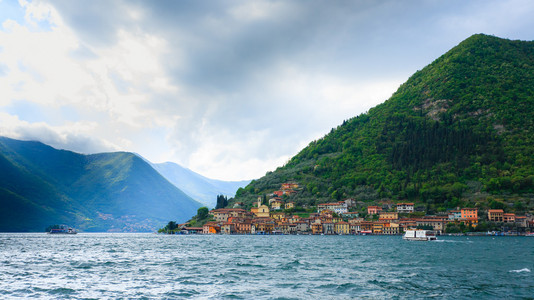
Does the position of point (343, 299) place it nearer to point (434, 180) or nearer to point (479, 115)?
point (434, 180)

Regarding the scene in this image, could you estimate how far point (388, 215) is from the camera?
148 metres

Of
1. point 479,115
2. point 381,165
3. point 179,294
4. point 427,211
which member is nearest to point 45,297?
point 179,294

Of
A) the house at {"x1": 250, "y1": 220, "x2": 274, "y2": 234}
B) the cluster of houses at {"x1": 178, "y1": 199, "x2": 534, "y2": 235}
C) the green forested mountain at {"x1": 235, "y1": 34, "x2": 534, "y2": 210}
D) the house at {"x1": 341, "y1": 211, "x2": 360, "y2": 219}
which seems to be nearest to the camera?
the cluster of houses at {"x1": 178, "y1": 199, "x2": 534, "y2": 235}

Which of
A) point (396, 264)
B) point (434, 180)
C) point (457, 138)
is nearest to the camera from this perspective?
point (396, 264)

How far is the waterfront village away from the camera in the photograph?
127 meters

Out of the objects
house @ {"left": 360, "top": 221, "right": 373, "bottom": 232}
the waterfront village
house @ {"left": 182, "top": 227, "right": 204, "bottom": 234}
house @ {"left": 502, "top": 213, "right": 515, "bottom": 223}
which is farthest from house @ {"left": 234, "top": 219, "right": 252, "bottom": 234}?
house @ {"left": 502, "top": 213, "right": 515, "bottom": 223}

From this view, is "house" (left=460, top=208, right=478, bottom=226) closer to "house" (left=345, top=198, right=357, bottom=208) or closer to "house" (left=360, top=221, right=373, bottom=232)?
"house" (left=360, top=221, right=373, bottom=232)

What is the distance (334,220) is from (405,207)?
26.7m

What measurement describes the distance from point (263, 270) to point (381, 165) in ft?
503

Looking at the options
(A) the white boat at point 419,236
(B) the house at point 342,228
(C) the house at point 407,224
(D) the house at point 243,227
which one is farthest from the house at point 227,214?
(A) the white boat at point 419,236

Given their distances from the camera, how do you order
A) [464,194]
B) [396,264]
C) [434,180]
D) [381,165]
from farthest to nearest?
[381,165], [434,180], [464,194], [396,264]

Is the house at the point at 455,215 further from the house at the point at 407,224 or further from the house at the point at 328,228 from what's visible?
the house at the point at 328,228

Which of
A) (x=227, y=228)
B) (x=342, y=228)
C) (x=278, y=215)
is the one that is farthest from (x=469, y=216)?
(x=227, y=228)

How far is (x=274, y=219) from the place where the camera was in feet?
586
